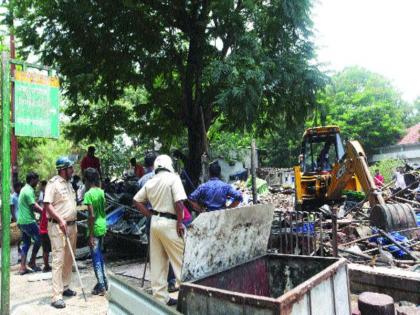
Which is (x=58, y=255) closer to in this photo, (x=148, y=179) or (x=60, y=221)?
(x=60, y=221)

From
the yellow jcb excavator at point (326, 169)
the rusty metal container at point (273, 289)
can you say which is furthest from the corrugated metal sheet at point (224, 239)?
the yellow jcb excavator at point (326, 169)

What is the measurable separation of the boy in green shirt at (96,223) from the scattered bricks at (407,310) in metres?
4.02

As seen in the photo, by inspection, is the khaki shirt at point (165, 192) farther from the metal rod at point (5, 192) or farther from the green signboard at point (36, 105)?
the metal rod at point (5, 192)

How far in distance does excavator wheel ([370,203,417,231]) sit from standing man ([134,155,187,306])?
4916 mm

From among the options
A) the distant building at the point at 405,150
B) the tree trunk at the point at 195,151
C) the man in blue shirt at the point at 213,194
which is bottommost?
the man in blue shirt at the point at 213,194

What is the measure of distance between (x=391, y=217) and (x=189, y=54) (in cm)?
610

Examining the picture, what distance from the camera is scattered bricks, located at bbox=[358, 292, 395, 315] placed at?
4535mm

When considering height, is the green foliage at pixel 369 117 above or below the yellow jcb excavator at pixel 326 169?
above

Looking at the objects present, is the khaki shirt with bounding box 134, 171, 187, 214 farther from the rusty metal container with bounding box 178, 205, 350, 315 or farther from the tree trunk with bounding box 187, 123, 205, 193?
the tree trunk with bounding box 187, 123, 205, 193

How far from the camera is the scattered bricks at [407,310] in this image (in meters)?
4.70

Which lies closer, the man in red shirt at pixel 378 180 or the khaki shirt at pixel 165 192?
the khaki shirt at pixel 165 192

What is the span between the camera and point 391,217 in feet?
26.6

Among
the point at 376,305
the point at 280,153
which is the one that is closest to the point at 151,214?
the point at 376,305

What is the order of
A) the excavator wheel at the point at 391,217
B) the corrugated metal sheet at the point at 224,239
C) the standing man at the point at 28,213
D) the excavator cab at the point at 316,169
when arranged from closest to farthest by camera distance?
the corrugated metal sheet at the point at 224,239 < the standing man at the point at 28,213 < the excavator wheel at the point at 391,217 < the excavator cab at the point at 316,169
